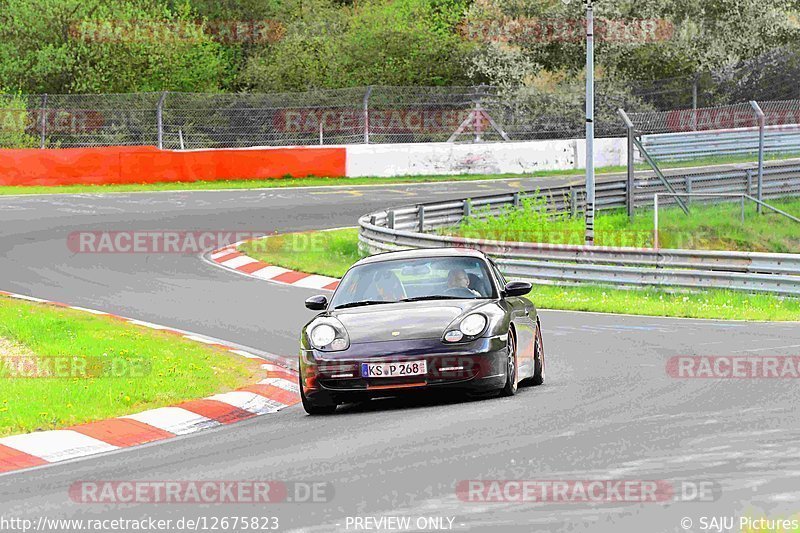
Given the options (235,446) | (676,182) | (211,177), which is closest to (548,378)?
(235,446)

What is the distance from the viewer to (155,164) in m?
38.9

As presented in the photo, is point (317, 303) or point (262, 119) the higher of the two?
point (262, 119)

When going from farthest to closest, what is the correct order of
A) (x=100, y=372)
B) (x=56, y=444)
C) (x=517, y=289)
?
(x=100, y=372)
(x=517, y=289)
(x=56, y=444)

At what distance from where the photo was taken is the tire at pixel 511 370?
36.4 feet

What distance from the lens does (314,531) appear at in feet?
21.4

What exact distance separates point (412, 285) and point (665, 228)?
18774 millimetres

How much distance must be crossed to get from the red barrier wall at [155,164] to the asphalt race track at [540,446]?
70.9 feet

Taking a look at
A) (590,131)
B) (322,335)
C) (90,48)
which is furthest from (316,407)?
(90,48)

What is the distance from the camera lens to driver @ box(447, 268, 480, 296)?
467 inches

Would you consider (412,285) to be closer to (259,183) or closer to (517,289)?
(517,289)

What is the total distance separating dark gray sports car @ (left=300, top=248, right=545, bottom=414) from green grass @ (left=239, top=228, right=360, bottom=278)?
1202cm

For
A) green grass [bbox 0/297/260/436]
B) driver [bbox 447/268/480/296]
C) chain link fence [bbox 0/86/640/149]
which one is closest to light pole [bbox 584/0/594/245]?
green grass [bbox 0/297/260/436]

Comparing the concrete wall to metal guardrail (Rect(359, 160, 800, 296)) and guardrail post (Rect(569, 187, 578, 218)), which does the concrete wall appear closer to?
guardrail post (Rect(569, 187, 578, 218))

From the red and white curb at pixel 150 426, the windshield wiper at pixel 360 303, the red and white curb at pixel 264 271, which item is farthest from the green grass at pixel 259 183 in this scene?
the windshield wiper at pixel 360 303
